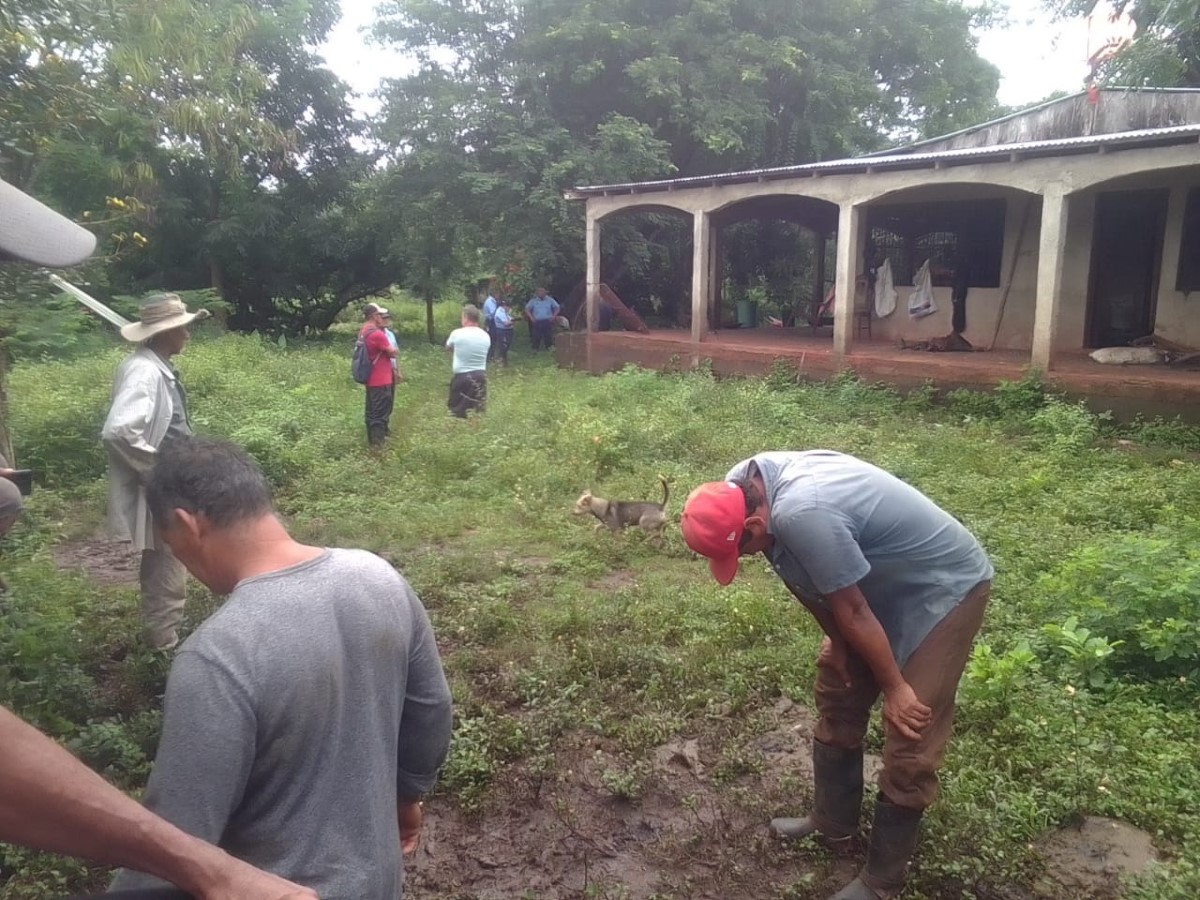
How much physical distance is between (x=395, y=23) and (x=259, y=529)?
20.3 m

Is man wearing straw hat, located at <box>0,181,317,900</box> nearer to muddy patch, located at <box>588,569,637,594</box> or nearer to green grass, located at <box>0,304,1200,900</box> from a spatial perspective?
green grass, located at <box>0,304,1200,900</box>

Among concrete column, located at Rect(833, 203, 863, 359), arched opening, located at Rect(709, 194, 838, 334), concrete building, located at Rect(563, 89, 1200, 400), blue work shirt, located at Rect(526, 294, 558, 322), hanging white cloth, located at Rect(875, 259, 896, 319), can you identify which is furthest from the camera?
arched opening, located at Rect(709, 194, 838, 334)

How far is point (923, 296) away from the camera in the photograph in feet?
46.0

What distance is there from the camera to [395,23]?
19547 millimetres

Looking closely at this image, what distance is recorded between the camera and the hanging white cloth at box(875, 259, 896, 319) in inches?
576

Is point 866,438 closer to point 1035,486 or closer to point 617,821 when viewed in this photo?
point 1035,486

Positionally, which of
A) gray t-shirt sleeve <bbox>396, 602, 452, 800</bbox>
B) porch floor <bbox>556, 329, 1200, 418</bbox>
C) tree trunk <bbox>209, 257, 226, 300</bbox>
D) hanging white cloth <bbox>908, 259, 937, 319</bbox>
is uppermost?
tree trunk <bbox>209, 257, 226, 300</bbox>

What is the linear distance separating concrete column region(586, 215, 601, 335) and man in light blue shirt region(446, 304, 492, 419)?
5951mm

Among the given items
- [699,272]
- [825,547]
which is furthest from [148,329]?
[699,272]

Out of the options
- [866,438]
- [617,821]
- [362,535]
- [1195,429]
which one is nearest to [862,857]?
[617,821]

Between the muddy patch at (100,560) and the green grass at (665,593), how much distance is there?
6.9 inches

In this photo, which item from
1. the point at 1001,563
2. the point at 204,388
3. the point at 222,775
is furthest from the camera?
the point at 204,388

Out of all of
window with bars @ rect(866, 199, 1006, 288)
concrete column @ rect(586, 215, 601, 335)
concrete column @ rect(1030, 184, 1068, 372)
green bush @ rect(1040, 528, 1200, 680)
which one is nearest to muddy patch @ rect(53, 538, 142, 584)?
green bush @ rect(1040, 528, 1200, 680)

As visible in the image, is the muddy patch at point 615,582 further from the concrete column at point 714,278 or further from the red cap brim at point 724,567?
the concrete column at point 714,278
